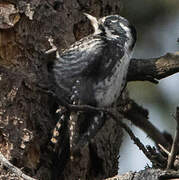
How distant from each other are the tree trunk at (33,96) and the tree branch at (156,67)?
538mm

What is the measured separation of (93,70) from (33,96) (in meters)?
0.42

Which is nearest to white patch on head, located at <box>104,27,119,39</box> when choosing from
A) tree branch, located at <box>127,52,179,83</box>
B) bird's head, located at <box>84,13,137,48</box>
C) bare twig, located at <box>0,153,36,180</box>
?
bird's head, located at <box>84,13,137,48</box>

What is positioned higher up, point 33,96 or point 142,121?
point 33,96

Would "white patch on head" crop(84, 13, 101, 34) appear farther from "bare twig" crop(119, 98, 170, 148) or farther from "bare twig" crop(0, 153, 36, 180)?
"bare twig" crop(0, 153, 36, 180)

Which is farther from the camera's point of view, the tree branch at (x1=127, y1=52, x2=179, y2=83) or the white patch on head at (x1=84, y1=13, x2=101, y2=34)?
the white patch on head at (x1=84, y1=13, x2=101, y2=34)

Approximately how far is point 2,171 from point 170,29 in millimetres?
2436

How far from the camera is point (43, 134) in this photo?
3559 mm

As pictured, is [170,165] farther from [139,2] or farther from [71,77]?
[139,2]

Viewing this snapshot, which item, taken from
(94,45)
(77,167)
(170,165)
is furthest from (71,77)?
(170,165)

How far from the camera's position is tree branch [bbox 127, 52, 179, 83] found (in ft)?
11.4

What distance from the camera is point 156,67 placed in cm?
351

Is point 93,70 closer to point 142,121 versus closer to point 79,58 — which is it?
point 79,58

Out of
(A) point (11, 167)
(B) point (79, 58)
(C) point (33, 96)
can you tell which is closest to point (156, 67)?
(B) point (79, 58)

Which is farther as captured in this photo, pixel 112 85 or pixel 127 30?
pixel 127 30
